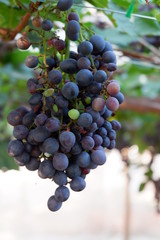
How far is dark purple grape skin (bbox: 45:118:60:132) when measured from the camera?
1.99 feet

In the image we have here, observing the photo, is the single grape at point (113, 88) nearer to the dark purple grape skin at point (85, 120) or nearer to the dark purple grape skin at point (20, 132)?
the dark purple grape skin at point (85, 120)

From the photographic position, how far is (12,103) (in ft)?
7.44

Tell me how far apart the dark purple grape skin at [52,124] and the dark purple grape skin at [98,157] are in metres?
0.08

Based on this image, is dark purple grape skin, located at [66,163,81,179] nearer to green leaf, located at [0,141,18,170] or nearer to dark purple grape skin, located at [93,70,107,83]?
dark purple grape skin, located at [93,70,107,83]

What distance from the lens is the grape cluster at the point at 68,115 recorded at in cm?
61

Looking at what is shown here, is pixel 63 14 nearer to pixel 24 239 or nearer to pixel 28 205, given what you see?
pixel 24 239

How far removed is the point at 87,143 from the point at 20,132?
117 mm

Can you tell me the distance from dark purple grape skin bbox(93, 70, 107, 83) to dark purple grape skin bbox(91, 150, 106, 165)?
0.39 ft

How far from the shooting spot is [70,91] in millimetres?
599

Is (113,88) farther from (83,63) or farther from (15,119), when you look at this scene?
(15,119)

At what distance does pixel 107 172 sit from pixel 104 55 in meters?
6.30

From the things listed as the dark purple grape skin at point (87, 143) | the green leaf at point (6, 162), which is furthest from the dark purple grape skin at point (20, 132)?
the green leaf at point (6, 162)

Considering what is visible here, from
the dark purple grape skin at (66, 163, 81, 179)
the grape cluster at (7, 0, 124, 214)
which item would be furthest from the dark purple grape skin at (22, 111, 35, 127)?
the dark purple grape skin at (66, 163, 81, 179)

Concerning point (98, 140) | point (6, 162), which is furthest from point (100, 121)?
point (6, 162)
